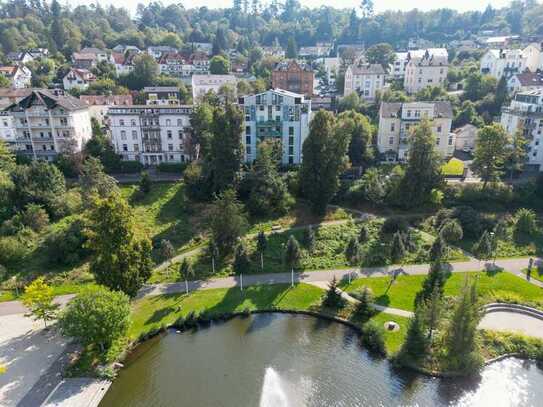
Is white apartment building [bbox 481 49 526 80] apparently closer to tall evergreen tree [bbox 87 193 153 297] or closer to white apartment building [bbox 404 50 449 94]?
white apartment building [bbox 404 50 449 94]

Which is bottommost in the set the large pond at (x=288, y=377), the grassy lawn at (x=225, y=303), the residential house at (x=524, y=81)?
the large pond at (x=288, y=377)

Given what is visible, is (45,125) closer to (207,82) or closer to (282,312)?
(207,82)

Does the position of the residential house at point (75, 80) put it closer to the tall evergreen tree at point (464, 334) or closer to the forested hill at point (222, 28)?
the forested hill at point (222, 28)

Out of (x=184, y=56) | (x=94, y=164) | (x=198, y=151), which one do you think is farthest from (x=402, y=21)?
(x=94, y=164)

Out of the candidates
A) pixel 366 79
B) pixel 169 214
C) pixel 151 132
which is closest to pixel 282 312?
pixel 169 214

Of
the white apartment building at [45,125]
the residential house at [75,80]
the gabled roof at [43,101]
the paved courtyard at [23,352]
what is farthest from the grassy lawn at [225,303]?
the residential house at [75,80]

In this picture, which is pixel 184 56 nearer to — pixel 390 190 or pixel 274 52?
pixel 274 52

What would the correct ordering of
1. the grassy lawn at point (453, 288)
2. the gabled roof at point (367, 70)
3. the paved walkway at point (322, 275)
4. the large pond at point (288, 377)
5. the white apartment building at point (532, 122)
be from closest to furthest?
the large pond at point (288, 377) → the grassy lawn at point (453, 288) → the paved walkway at point (322, 275) → the white apartment building at point (532, 122) → the gabled roof at point (367, 70)
